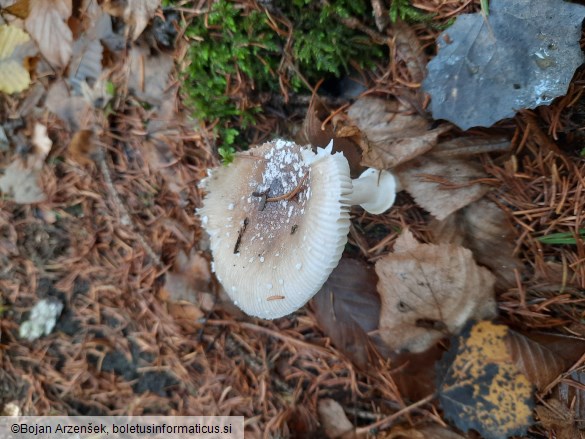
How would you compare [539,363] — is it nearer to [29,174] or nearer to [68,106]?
[68,106]

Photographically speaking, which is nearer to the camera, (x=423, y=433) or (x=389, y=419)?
(x=423, y=433)

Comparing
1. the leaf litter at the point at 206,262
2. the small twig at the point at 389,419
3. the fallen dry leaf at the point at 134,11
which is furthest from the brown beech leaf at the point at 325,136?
the small twig at the point at 389,419

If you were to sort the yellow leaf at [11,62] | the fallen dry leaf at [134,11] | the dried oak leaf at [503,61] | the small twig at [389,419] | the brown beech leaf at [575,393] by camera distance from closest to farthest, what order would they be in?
the dried oak leaf at [503,61]
the brown beech leaf at [575,393]
the small twig at [389,419]
the fallen dry leaf at [134,11]
the yellow leaf at [11,62]

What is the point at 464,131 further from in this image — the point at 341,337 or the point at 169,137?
the point at 169,137

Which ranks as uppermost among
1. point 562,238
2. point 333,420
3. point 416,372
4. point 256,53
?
point 256,53

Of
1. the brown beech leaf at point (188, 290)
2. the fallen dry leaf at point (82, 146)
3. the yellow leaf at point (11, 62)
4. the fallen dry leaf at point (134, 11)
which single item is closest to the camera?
the fallen dry leaf at point (134, 11)

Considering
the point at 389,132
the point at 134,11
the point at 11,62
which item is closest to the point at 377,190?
the point at 389,132

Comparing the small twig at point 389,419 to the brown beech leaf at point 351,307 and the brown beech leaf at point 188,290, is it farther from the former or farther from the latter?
the brown beech leaf at point 188,290

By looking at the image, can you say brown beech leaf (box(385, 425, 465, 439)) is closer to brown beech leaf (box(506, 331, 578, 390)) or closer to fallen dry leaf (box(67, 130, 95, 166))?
brown beech leaf (box(506, 331, 578, 390))
